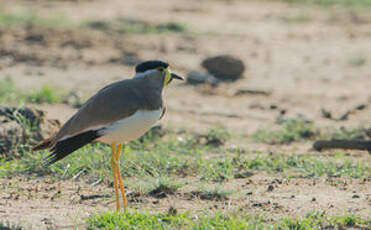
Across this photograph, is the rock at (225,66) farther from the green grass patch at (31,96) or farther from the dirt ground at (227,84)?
the green grass patch at (31,96)

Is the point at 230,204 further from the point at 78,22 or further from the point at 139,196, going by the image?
the point at 78,22

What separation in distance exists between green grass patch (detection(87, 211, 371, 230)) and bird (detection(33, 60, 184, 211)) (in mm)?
215

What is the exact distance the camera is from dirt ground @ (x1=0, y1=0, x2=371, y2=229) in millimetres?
4824

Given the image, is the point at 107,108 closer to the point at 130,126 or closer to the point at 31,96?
the point at 130,126

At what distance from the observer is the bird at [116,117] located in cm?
428

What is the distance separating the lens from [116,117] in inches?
169

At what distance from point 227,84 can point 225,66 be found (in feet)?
0.94

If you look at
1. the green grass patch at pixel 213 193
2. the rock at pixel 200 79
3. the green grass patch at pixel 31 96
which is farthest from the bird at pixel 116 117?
the rock at pixel 200 79

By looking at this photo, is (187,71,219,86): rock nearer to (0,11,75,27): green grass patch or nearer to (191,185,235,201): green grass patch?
(0,11,75,27): green grass patch

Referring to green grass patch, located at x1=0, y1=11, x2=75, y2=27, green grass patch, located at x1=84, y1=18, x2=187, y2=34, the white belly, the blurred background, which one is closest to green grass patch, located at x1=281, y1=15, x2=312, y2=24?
the blurred background

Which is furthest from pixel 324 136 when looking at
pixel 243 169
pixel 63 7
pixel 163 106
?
pixel 63 7

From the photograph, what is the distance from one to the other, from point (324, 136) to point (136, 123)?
3.05 meters

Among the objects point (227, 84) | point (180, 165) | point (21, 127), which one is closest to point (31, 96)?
point (21, 127)

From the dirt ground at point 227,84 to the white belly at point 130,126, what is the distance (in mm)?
564
